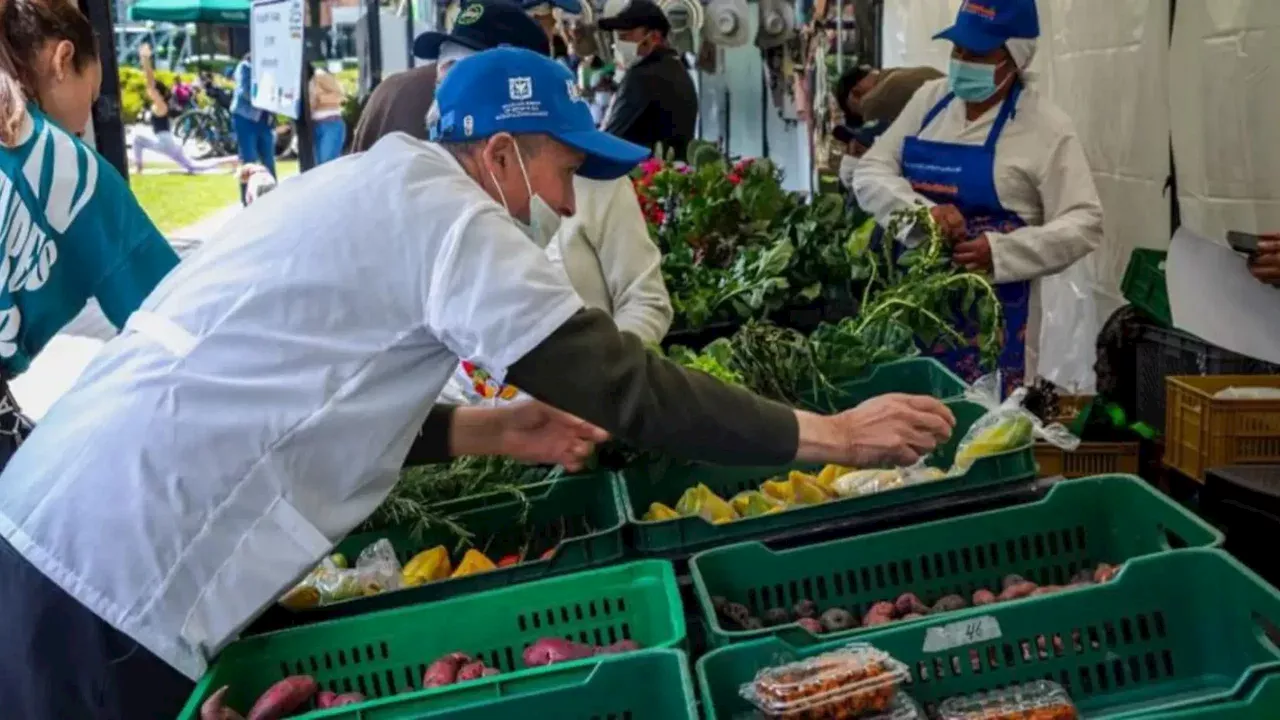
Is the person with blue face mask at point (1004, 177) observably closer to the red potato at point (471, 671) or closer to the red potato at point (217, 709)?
the red potato at point (471, 671)

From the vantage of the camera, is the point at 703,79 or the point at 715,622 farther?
the point at 703,79

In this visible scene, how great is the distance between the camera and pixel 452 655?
6.55 ft

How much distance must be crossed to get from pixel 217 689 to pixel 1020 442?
1.45 m

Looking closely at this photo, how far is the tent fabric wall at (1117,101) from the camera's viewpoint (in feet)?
14.4

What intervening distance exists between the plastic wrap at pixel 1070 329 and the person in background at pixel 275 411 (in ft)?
11.6

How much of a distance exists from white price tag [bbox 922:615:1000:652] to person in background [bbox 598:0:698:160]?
15.5 feet

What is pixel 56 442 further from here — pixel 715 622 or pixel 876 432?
pixel 876 432

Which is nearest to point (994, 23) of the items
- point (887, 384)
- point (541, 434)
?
point (887, 384)

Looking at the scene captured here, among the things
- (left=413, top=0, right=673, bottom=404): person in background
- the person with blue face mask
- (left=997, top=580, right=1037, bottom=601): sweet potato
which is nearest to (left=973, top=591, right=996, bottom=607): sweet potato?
(left=997, top=580, right=1037, bottom=601): sweet potato

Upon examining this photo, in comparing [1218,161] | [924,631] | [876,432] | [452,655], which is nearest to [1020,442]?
[876,432]

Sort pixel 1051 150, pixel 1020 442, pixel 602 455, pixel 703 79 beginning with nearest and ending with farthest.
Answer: pixel 1020 442, pixel 602 455, pixel 1051 150, pixel 703 79

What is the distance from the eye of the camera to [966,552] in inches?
88.8

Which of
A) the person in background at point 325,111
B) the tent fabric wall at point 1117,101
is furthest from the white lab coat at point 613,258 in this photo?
the person in background at point 325,111

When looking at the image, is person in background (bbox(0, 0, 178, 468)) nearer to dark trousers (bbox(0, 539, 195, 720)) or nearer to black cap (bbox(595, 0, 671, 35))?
dark trousers (bbox(0, 539, 195, 720))
